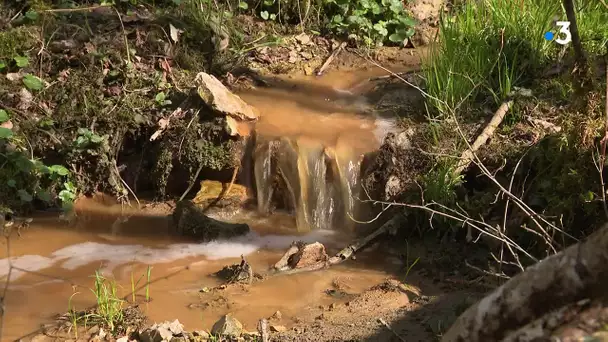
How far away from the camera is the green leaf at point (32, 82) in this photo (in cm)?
542

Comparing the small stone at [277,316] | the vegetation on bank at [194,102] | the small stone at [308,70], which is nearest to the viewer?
the small stone at [277,316]

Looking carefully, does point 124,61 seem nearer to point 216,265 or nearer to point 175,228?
point 175,228

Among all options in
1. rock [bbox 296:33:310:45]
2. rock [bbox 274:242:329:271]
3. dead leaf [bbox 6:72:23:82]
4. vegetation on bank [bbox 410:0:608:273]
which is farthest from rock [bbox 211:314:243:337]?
rock [bbox 296:33:310:45]

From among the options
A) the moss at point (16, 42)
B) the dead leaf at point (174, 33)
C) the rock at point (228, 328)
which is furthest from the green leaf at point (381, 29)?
the rock at point (228, 328)

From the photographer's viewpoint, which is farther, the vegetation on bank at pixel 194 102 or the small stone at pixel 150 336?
the vegetation on bank at pixel 194 102

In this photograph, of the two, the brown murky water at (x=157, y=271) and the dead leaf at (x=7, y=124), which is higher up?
the dead leaf at (x=7, y=124)

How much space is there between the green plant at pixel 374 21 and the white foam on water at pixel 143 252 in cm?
272

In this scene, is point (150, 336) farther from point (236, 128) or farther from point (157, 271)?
point (236, 128)

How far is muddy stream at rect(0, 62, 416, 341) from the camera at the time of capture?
13.0ft

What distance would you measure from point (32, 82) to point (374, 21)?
328 centimetres

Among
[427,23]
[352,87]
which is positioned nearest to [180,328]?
[352,87]

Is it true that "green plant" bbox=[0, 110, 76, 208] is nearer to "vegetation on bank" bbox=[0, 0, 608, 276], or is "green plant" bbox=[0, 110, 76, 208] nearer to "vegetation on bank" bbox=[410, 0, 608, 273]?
"vegetation on bank" bbox=[0, 0, 608, 276]

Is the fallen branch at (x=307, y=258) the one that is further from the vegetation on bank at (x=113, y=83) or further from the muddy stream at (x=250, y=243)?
the vegetation on bank at (x=113, y=83)

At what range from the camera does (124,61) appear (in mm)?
5809
